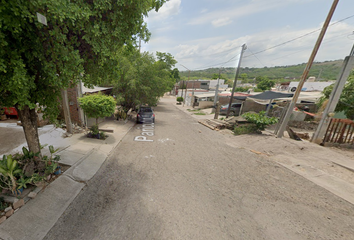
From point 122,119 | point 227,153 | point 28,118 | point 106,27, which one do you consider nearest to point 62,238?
point 28,118

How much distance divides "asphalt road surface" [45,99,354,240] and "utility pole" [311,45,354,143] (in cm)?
452

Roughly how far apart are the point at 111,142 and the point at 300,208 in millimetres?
8262

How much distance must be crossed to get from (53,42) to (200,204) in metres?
5.11

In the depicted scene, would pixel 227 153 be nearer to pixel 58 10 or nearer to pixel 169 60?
pixel 58 10

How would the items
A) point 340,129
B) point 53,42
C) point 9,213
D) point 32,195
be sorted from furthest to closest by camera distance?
point 340,129 < point 32,195 < point 9,213 < point 53,42

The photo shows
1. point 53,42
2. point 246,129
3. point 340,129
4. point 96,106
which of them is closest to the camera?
point 53,42

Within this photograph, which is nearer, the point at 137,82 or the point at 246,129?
the point at 246,129

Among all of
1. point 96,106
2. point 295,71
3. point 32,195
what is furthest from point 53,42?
point 295,71

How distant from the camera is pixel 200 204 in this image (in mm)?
3822

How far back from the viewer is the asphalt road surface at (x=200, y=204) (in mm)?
3053

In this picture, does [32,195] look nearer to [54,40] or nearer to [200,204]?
[54,40]

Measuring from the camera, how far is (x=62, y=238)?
277 cm

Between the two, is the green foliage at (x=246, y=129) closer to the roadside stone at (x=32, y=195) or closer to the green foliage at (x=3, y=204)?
the roadside stone at (x=32, y=195)

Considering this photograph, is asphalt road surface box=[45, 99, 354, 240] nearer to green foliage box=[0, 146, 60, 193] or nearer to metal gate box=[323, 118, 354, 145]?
green foliage box=[0, 146, 60, 193]
